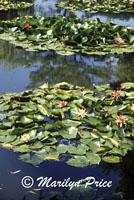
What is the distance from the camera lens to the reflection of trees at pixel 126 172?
1.82 metres

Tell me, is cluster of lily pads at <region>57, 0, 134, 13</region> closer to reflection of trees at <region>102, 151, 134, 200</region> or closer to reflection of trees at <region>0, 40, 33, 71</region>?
reflection of trees at <region>0, 40, 33, 71</region>

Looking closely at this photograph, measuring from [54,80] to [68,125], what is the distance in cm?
131

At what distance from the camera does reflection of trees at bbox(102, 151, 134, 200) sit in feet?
5.96

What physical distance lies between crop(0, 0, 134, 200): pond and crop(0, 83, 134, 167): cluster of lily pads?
0.07 m

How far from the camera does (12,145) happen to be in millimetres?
2197

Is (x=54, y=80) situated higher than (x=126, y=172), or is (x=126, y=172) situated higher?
(x=54, y=80)

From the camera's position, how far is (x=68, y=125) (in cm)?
245

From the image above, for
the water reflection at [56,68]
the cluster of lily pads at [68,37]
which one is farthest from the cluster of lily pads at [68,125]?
the cluster of lily pads at [68,37]

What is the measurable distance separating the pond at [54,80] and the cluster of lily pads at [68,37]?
0.44ft

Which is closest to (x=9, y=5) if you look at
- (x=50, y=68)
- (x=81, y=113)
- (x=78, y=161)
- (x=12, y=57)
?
(x=12, y=57)

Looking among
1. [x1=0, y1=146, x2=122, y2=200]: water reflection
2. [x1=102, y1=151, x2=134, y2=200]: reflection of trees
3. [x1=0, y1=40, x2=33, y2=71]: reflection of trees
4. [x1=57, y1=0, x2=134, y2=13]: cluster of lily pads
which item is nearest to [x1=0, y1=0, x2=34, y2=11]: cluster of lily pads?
[x1=57, y1=0, x2=134, y2=13]: cluster of lily pads

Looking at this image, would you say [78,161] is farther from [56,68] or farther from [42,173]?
[56,68]

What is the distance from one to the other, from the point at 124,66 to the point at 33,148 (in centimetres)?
263

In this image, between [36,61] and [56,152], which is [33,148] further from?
[36,61]
